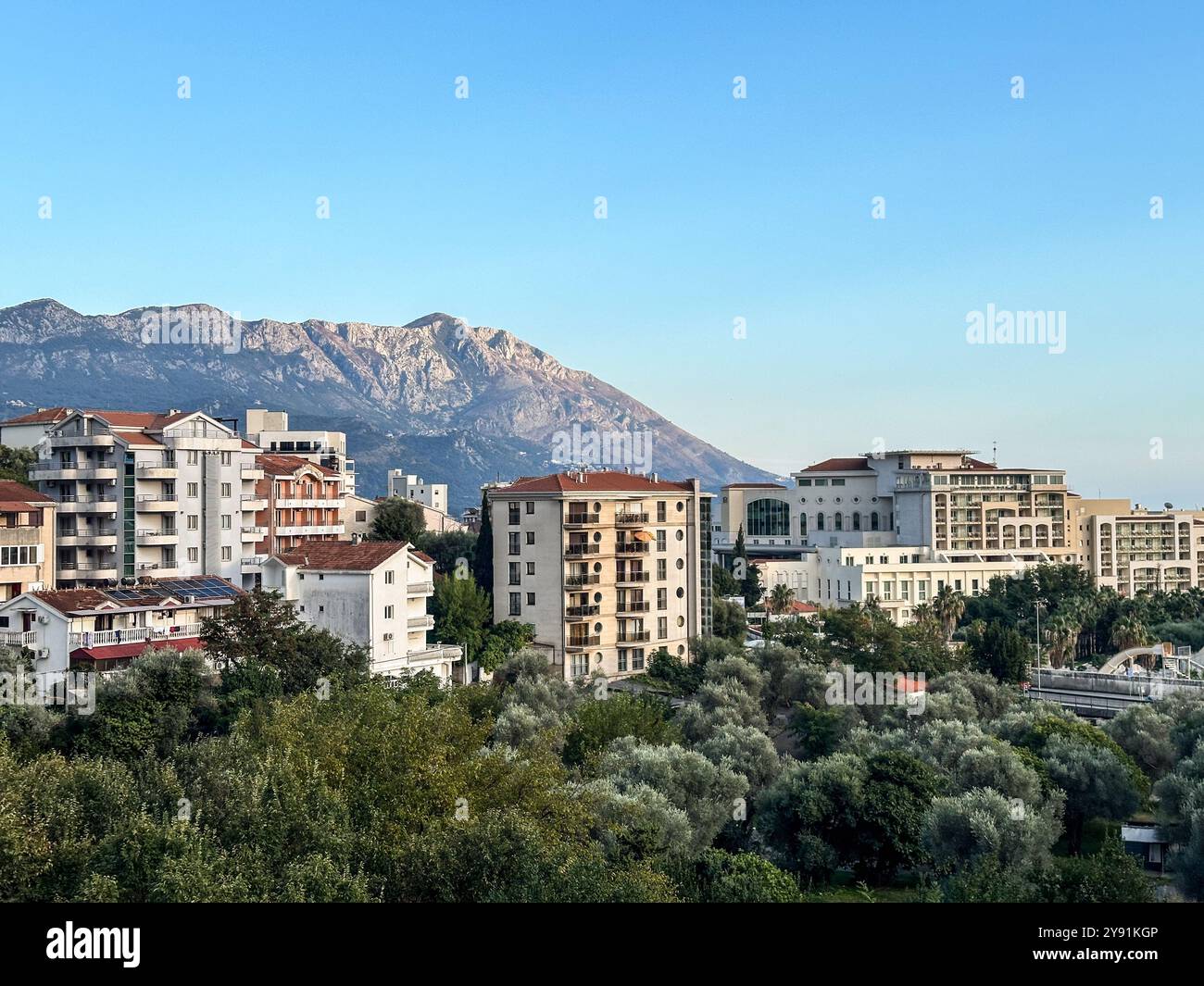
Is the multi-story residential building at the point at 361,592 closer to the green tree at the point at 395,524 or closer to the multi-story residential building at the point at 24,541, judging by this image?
the multi-story residential building at the point at 24,541

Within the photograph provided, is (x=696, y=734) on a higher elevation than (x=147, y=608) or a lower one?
lower

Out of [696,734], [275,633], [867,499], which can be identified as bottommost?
[696,734]

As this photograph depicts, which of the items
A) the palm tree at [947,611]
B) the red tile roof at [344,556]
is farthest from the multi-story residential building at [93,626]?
the palm tree at [947,611]

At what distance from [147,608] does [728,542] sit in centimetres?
6899

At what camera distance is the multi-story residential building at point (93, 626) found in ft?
128

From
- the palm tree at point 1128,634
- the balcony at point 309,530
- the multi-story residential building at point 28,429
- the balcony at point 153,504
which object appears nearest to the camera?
the balcony at point 153,504

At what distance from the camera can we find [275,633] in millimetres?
40312

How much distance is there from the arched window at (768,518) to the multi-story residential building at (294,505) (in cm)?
5113

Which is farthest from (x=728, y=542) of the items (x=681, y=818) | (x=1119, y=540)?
(x=681, y=818)

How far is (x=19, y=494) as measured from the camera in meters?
46.8

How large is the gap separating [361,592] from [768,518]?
64.2 metres

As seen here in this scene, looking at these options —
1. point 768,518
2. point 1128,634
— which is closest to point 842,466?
point 768,518
